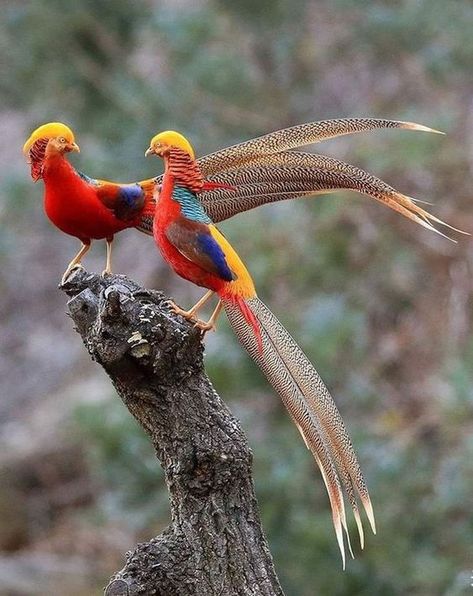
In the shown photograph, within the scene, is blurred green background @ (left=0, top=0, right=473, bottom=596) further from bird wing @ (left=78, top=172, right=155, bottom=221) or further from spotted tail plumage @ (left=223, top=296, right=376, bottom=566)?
bird wing @ (left=78, top=172, right=155, bottom=221)

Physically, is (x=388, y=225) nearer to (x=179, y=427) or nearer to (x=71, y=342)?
(x=71, y=342)

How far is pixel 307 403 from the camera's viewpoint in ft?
9.56

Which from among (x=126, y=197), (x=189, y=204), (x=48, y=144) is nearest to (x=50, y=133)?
(x=48, y=144)

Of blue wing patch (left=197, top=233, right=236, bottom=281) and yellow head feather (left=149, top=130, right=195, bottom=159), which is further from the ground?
yellow head feather (left=149, top=130, right=195, bottom=159)

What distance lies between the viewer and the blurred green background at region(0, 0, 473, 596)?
6.86 m

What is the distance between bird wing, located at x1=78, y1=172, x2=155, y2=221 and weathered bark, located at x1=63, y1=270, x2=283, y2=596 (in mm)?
173

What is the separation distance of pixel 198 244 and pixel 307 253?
4.99 m

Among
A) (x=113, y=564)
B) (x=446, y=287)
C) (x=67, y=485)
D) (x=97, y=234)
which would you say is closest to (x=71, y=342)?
(x=67, y=485)

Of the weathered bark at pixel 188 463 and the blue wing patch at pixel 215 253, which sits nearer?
the blue wing patch at pixel 215 253

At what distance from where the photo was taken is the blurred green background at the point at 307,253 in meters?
Answer: 6.86

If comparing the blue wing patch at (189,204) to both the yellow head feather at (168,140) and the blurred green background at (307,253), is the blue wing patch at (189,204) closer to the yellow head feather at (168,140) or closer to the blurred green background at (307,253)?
the yellow head feather at (168,140)

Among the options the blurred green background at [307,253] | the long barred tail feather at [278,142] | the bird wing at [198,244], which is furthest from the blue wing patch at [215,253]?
the blurred green background at [307,253]

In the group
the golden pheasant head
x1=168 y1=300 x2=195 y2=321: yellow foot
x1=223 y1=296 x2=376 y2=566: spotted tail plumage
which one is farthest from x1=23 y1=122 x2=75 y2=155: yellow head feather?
x1=223 y1=296 x2=376 y2=566: spotted tail plumage

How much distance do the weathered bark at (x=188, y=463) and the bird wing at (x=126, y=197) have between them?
0.57 ft
